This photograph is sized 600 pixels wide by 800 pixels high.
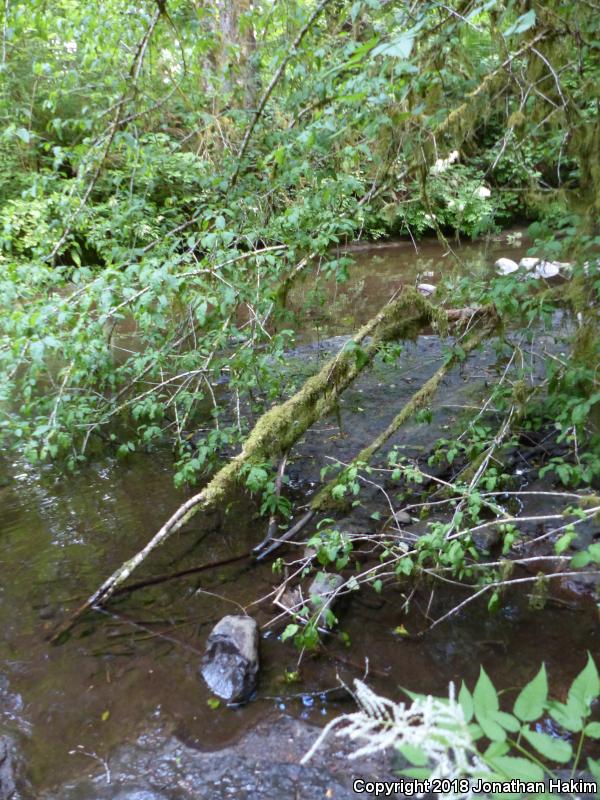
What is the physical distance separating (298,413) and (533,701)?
2858mm


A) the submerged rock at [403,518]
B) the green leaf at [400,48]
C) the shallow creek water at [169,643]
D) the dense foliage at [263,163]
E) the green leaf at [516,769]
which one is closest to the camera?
the green leaf at [516,769]

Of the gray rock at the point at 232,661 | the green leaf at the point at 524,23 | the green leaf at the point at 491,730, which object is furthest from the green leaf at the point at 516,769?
the gray rock at the point at 232,661

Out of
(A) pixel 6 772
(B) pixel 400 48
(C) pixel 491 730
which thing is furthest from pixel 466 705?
(A) pixel 6 772

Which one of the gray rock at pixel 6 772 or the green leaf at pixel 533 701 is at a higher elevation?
the green leaf at pixel 533 701

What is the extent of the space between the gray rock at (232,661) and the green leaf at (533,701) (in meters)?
1.99

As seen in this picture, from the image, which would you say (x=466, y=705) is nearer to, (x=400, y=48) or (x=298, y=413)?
(x=400, y=48)

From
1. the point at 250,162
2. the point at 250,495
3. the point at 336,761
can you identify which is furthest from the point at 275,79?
the point at 336,761

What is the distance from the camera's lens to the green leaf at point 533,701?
1157 mm

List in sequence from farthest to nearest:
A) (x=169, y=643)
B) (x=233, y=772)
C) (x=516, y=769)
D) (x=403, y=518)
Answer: (x=403, y=518) < (x=169, y=643) < (x=233, y=772) < (x=516, y=769)

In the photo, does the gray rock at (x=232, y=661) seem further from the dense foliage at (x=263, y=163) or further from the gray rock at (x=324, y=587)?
the dense foliage at (x=263, y=163)

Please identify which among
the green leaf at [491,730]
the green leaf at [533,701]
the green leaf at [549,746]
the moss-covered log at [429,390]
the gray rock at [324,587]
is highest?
the green leaf at [491,730]

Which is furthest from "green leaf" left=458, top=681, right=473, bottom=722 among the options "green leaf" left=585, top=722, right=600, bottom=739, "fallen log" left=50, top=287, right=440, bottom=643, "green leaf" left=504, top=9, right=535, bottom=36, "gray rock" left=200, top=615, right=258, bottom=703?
"fallen log" left=50, top=287, right=440, bottom=643

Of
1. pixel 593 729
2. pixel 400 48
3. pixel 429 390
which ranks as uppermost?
pixel 400 48

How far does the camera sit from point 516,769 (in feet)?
3.54
